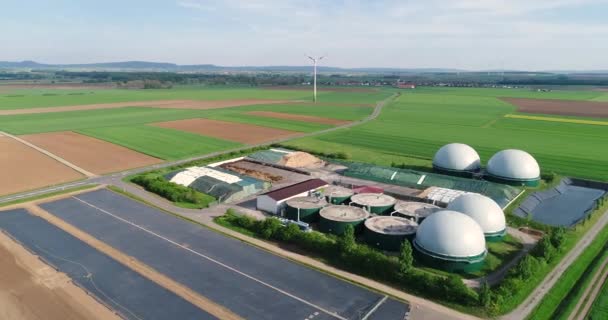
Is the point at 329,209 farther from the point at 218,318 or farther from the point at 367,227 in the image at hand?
the point at 218,318

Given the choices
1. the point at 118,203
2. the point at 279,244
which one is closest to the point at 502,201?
the point at 279,244

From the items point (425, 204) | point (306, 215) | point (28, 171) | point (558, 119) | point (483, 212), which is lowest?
point (306, 215)

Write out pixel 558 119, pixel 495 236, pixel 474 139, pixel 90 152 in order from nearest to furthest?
pixel 495 236 → pixel 90 152 → pixel 474 139 → pixel 558 119

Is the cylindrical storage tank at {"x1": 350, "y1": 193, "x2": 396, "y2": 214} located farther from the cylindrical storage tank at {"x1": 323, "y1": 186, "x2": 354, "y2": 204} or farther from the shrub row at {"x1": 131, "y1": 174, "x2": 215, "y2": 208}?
the shrub row at {"x1": 131, "y1": 174, "x2": 215, "y2": 208}

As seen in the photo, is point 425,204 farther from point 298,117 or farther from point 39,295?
point 298,117

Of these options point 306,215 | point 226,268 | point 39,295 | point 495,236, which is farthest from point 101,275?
point 495,236

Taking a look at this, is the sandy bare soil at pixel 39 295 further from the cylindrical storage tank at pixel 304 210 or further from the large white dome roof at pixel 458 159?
the large white dome roof at pixel 458 159

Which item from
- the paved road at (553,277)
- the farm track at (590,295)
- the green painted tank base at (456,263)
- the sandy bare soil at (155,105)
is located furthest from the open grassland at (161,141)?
the farm track at (590,295)

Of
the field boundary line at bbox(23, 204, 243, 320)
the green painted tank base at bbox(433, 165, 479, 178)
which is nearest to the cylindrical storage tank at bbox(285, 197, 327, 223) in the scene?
the field boundary line at bbox(23, 204, 243, 320)
